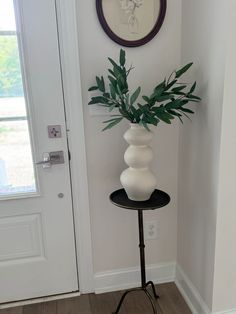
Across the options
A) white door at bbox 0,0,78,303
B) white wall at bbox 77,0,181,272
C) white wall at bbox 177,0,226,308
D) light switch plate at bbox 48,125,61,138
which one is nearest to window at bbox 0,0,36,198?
white door at bbox 0,0,78,303

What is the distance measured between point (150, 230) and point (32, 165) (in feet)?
2.83

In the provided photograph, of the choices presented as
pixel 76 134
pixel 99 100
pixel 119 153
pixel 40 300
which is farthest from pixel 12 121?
pixel 40 300

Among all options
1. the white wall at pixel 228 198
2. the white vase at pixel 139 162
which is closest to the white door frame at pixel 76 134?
the white vase at pixel 139 162

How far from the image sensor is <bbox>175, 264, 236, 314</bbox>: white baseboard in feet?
5.38

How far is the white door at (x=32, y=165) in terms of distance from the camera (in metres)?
1.47

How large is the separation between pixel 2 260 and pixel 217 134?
144 cm

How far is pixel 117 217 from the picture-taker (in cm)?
182

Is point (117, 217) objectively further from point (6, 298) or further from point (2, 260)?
point (6, 298)

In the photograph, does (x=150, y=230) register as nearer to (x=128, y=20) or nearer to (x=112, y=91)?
(x=112, y=91)

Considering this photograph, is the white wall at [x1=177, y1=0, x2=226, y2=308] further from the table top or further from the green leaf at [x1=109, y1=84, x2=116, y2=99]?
the green leaf at [x1=109, y1=84, x2=116, y2=99]

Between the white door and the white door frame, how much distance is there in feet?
0.12

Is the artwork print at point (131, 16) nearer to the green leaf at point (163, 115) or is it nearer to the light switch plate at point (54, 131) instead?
the green leaf at point (163, 115)

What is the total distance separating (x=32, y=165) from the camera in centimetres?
164

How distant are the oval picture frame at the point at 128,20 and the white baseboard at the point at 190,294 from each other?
147cm
